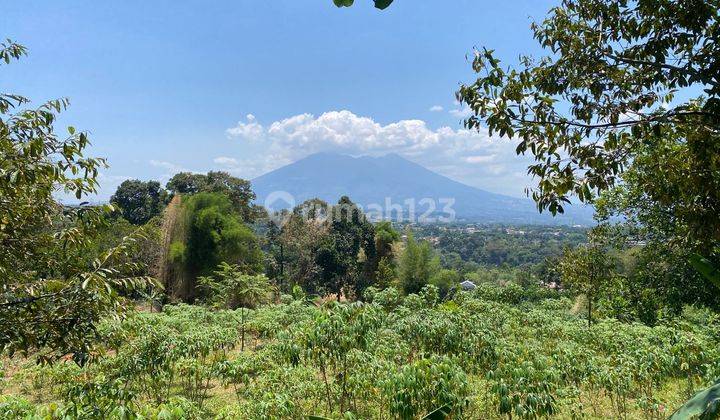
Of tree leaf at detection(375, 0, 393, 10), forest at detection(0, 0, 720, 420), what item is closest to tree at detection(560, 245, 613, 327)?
forest at detection(0, 0, 720, 420)

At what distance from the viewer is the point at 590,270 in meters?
9.20

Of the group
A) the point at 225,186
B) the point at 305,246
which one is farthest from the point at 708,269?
the point at 225,186

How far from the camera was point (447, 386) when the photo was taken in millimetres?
3637

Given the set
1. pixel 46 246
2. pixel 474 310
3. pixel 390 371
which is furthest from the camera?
pixel 474 310

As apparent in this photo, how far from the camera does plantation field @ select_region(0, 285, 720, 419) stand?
3570mm

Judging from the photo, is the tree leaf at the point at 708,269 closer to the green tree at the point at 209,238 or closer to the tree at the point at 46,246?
the tree at the point at 46,246

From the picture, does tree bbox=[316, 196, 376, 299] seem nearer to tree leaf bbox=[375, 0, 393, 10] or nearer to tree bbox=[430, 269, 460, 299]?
tree bbox=[430, 269, 460, 299]

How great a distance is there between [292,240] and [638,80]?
24.1 m

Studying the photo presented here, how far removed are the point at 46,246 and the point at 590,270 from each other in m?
9.73

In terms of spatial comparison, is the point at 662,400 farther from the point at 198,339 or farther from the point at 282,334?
the point at 198,339

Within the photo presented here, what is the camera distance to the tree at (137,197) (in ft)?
97.8

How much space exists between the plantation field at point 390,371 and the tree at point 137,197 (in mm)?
24257

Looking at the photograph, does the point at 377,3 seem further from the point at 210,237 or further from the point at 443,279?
the point at 443,279

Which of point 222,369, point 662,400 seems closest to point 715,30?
point 662,400
